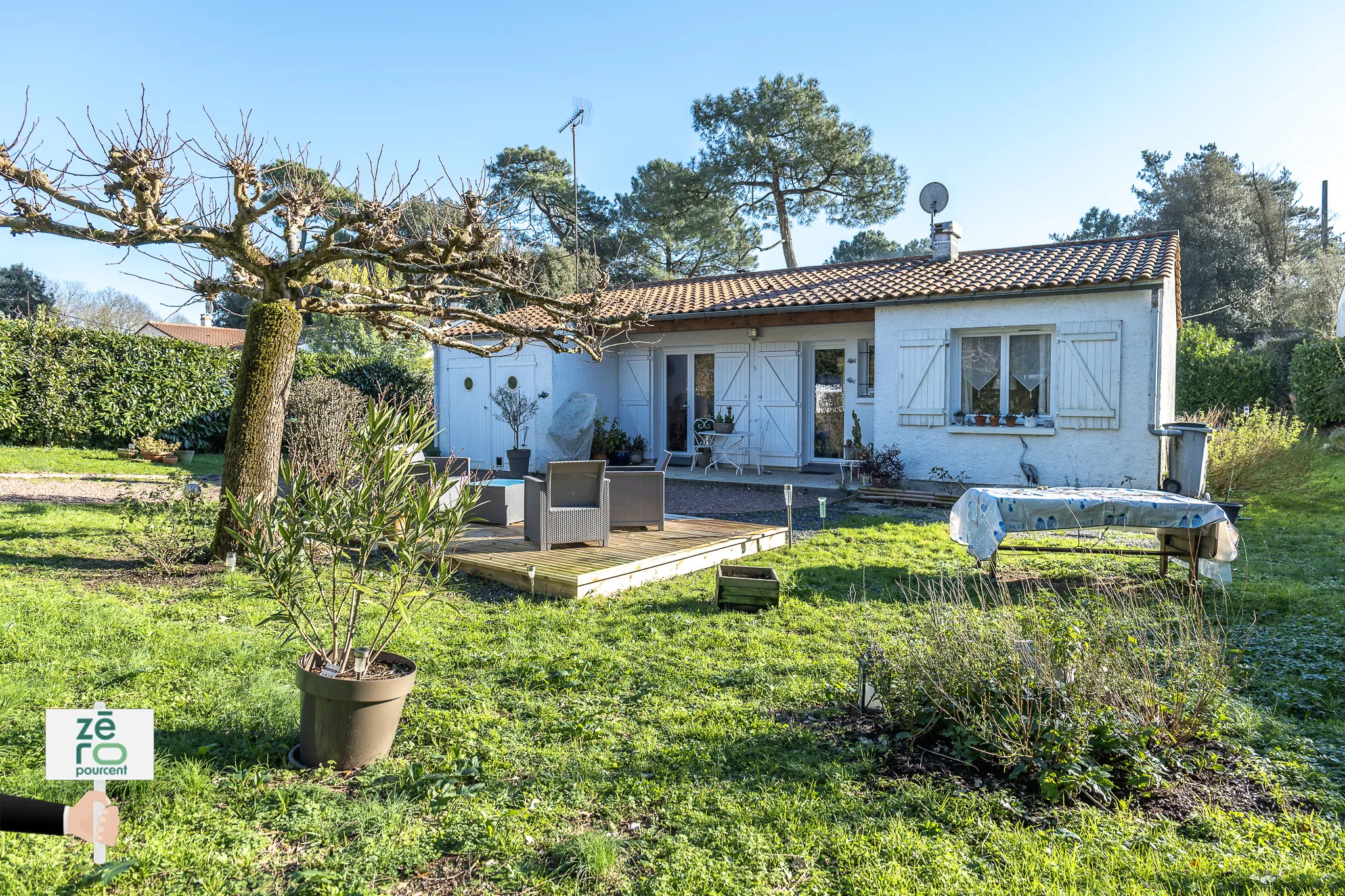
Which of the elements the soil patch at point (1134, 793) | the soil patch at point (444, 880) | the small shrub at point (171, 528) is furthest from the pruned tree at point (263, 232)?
the soil patch at point (1134, 793)

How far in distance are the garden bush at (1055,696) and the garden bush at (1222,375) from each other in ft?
64.2

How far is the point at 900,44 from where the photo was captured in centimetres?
1164

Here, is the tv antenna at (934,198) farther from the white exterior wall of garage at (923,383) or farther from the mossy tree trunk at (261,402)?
the mossy tree trunk at (261,402)

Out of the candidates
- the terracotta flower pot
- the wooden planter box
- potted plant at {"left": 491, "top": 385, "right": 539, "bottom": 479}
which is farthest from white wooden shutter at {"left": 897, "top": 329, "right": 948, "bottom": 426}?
the terracotta flower pot

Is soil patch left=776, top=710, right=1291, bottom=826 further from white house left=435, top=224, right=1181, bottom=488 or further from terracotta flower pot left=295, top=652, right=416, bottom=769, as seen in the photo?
white house left=435, top=224, right=1181, bottom=488

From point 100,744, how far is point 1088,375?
1118 cm

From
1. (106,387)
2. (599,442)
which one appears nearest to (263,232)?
(599,442)

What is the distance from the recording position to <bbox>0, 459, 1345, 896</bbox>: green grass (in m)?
2.43


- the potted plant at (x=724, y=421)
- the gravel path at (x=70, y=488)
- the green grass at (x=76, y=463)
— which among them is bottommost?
the gravel path at (x=70, y=488)

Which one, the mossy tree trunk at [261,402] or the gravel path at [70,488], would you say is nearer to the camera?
the mossy tree trunk at [261,402]

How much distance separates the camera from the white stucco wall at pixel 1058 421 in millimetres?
10219

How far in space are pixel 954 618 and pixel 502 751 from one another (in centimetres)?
208

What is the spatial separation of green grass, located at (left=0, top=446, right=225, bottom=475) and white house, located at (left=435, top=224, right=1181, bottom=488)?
4.80 metres

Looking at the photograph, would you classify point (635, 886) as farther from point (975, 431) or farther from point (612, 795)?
point (975, 431)
